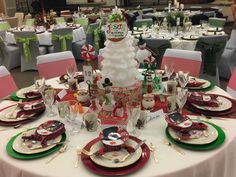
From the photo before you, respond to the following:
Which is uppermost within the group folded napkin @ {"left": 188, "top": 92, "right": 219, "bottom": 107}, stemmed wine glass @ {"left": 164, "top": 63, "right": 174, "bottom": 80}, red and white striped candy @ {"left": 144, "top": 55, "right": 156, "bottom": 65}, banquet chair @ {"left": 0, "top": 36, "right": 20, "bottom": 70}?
red and white striped candy @ {"left": 144, "top": 55, "right": 156, "bottom": 65}

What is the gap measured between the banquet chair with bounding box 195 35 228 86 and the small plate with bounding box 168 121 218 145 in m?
2.50

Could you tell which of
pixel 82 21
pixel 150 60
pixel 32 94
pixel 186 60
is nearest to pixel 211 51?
pixel 186 60

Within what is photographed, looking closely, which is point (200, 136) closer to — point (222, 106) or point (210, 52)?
Result: point (222, 106)

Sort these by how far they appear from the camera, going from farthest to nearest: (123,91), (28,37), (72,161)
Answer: (28,37)
(123,91)
(72,161)

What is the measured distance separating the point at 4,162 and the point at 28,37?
4.13m

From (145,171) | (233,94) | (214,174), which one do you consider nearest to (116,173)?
(145,171)

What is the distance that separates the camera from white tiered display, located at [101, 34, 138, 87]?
5.73ft

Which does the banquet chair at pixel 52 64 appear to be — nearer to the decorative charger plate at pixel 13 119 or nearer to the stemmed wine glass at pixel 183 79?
the decorative charger plate at pixel 13 119

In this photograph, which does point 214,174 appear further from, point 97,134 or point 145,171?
point 97,134

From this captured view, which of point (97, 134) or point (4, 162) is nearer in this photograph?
point (4, 162)

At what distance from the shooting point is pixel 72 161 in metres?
1.30

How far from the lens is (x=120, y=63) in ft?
5.74

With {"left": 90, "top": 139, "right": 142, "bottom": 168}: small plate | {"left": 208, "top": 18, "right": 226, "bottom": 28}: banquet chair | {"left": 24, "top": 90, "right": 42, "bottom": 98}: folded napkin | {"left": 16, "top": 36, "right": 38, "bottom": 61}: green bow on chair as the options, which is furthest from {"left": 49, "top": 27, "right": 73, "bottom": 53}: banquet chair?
{"left": 90, "top": 139, "right": 142, "bottom": 168}: small plate

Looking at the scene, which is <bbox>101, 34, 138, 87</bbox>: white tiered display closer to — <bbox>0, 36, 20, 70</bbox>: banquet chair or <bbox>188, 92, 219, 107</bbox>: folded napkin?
<bbox>188, 92, 219, 107</bbox>: folded napkin
